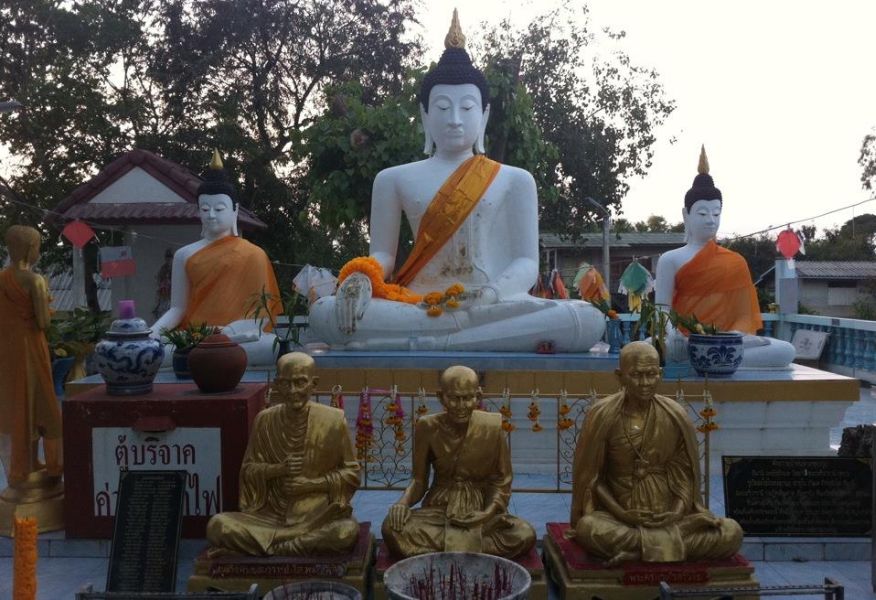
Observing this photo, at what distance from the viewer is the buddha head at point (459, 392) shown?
402 cm

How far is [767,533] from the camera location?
16.0 feet

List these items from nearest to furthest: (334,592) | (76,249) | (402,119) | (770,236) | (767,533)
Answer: (334,592) < (767,533) < (402,119) < (76,249) < (770,236)

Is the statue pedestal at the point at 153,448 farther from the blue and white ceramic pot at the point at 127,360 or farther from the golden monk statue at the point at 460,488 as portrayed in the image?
the golden monk statue at the point at 460,488

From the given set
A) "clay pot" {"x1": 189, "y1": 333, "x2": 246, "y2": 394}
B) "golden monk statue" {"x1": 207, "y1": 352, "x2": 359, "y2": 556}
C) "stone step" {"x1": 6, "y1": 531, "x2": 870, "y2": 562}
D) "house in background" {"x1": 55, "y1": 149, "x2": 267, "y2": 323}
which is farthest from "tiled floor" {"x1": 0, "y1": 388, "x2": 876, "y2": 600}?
"house in background" {"x1": 55, "y1": 149, "x2": 267, "y2": 323}

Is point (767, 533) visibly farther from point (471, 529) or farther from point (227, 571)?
point (227, 571)

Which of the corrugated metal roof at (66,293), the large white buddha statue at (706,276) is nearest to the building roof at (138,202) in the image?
the corrugated metal roof at (66,293)

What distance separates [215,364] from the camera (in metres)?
5.15

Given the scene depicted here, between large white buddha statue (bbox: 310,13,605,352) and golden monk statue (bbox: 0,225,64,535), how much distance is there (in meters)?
2.82

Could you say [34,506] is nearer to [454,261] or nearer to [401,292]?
[401,292]

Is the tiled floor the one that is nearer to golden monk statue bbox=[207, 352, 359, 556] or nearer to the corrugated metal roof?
golden monk statue bbox=[207, 352, 359, 556]

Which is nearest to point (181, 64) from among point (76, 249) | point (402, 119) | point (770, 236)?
point (76, 249)

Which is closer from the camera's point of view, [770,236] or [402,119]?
[402,119]

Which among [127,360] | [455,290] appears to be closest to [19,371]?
[127,360]

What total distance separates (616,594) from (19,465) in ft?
12.9
